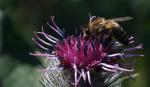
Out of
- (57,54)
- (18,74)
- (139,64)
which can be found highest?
(57,54)

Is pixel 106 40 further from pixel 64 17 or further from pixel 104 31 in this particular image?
pixel 64 17

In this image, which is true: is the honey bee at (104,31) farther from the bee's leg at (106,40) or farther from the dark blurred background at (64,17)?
the dark blurred background at (64,17)

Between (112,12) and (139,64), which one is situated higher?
(112,12)

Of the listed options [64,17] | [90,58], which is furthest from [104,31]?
[64,17]

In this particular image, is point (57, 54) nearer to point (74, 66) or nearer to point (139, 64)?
point (74, 66)

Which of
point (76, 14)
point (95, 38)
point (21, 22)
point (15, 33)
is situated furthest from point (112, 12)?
point (95, 38)
